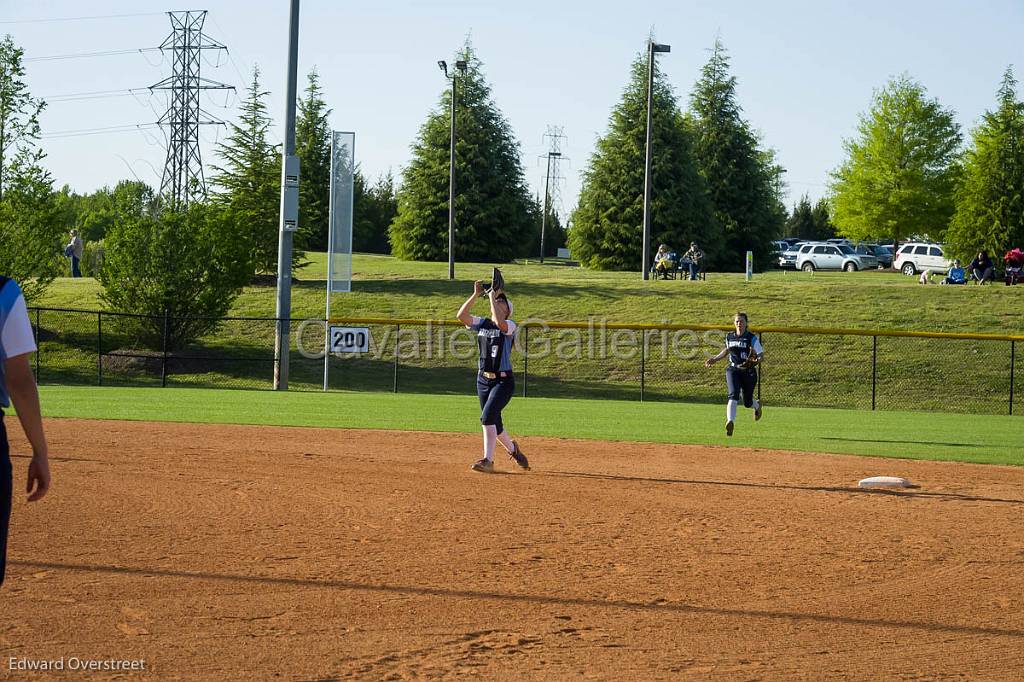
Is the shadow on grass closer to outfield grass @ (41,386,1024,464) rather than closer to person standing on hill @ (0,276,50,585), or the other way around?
person standing on hill @ (0,276,50,585)

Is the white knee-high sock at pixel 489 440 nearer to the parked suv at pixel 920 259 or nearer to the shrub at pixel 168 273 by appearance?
the shrub at pixel 168 273

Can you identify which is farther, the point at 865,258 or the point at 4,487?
the point at 865,258

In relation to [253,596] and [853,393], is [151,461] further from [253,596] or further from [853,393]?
[853,393]

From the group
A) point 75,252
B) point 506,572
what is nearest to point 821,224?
point 75,252

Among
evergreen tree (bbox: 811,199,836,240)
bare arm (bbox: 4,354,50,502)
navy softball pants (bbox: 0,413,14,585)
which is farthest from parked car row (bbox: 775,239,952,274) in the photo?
navy softball pants (bbox: 0,413,14,585)

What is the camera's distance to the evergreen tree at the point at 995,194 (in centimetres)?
5028

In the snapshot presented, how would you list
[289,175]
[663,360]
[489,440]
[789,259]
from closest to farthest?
[489,440], [289,175], [663,360], [789,259]

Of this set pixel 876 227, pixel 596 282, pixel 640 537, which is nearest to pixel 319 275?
pixel 596 282

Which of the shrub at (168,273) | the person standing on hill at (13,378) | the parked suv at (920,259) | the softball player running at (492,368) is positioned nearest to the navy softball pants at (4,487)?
the person standing on hill at (13,378)

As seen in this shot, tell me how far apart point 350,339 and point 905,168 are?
47.6 m

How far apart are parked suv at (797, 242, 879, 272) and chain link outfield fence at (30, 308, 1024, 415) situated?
3168cm

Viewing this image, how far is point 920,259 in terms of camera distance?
56.9m

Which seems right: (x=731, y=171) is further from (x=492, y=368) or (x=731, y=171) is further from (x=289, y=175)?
(x=492, y=368)

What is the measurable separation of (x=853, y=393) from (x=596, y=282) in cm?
1530
